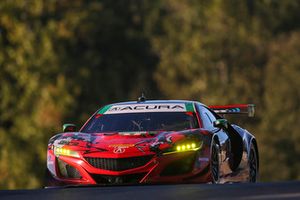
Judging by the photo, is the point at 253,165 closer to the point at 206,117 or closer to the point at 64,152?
the point at 206,117

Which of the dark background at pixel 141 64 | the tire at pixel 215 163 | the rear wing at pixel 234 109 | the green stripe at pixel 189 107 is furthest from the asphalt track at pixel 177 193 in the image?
the dark background at pixel 141 64

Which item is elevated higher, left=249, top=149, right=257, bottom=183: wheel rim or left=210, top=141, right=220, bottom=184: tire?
left=210, top=141, right=220, bottom=184: tire

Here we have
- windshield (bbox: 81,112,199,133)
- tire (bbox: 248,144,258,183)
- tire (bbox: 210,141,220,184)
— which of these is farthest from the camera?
tire (bbox: 248,144,258,183)

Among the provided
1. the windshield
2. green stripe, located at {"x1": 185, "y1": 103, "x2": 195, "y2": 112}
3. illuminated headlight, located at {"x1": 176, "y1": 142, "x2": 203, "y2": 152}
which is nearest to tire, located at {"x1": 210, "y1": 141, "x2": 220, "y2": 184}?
illuminated headlight, located at {"x1": 176, "y1": 142, "x2": 203, "y2": 152}

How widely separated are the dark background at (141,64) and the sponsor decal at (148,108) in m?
38.5

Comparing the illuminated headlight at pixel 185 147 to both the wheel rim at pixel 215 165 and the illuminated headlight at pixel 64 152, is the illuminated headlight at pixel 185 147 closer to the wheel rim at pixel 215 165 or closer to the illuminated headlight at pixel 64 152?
the wheel rim at pixel 215 165

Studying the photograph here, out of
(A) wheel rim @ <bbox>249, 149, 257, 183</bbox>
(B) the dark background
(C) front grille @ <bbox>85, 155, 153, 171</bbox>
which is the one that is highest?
(C) front grille @ <bbox>85, 155, 153, 171</bbox>

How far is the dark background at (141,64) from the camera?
2312 inches

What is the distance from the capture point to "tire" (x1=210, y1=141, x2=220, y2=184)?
49.2 feet

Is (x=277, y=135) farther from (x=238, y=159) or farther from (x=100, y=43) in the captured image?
(x=238, y=159)

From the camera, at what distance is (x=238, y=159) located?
54.7 ft

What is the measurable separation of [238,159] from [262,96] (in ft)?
165

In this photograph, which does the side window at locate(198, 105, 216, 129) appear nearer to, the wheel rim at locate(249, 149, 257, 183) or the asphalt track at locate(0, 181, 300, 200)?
the wheel rim at locate(249, 149, 257, 183)

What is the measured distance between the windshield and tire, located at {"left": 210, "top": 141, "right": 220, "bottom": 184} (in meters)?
0.50
